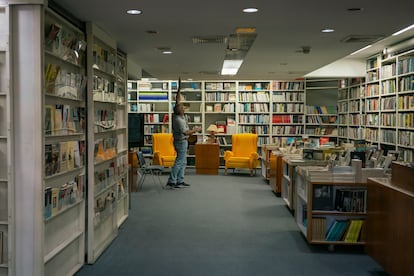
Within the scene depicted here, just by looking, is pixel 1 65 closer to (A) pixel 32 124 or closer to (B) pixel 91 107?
(A) pixel 32 124

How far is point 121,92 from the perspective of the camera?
6.15 metres

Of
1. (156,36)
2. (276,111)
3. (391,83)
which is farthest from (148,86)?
(156,36)

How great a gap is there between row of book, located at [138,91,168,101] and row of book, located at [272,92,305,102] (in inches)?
124

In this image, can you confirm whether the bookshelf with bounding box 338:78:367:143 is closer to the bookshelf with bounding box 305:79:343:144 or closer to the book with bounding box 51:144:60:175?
the bookshelf with bounding box 305:79:343:144

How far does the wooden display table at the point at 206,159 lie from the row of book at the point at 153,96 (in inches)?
90.0

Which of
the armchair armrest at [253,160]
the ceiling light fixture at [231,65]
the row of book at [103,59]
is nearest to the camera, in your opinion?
the row of book at [103,59]

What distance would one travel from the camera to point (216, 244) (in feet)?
17.2

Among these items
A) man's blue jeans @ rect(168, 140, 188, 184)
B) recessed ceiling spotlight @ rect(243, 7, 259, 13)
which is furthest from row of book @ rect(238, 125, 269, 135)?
recessed ceiling spotlight @ rect(243, 7, 259, 13)

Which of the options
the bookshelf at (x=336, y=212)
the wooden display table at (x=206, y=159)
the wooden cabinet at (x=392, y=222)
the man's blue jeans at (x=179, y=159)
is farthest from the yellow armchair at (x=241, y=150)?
the wooden cabinet at (x=392, y=222)

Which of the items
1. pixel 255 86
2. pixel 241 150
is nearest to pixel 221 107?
pixel 255 86

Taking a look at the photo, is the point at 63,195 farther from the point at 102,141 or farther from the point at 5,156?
the point at 102,141

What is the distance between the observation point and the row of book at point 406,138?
8000mm

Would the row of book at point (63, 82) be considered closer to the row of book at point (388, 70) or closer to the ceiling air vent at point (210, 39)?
the ceiling air vent at point (210, 39)

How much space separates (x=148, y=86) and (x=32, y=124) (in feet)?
32.2
